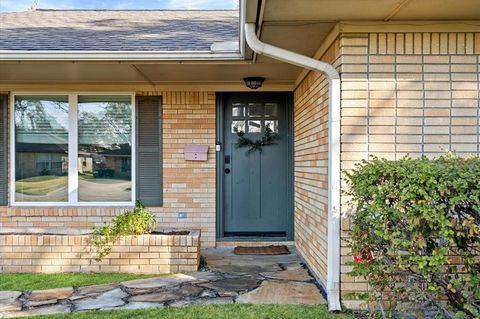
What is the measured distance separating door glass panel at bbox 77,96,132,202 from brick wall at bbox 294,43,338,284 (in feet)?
7.70

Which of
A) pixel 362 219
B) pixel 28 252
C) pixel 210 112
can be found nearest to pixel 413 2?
pixel 362 219

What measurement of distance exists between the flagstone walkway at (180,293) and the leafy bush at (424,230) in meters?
1.03

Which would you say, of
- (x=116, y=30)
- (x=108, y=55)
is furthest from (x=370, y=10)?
(x=116, y=30)

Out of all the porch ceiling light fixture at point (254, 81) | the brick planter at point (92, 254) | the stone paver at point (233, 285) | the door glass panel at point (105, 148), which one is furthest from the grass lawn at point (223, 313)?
the porch ceiling light fixture at point (254, 81)

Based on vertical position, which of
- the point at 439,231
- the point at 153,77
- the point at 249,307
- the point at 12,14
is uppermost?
the point at 12,14

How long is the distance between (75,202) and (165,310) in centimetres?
297

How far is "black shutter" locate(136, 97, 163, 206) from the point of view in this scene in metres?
5.78

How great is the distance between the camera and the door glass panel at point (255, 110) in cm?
600

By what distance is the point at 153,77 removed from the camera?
17.1 ft

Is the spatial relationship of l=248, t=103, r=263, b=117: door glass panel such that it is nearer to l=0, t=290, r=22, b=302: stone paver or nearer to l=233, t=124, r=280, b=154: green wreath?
l=233, t=124, r=280, b=154: green wreath

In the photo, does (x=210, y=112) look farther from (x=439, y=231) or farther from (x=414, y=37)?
(x=439, y=231)

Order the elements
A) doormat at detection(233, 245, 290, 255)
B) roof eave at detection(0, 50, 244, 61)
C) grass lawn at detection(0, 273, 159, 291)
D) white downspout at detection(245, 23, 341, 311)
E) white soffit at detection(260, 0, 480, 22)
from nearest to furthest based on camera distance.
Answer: white soffit at detection(260, 0, 480, 22) → white downspout at detection(245, 23, 341, 311) → grass lawn at detection(0, 273, 159, 291) → roof eave at detection(0, 50, 244, 61) → doormat at detection(233, 245, 290, 255)

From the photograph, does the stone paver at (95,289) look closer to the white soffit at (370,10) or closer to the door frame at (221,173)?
the door frame at (221,173)

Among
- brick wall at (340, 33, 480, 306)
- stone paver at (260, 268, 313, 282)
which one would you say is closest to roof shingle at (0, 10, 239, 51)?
brick wall at (340, 33, 480, 306)
